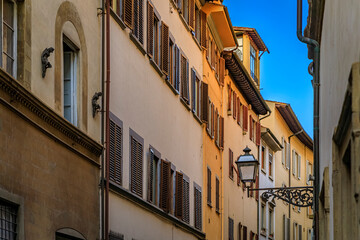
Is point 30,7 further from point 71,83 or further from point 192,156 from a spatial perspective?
point 192,156

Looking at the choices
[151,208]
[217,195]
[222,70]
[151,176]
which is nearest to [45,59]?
[151,208]

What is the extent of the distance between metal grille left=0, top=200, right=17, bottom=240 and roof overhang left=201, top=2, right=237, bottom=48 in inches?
819

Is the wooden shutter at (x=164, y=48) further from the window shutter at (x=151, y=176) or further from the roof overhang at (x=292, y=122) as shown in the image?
the roof overhang at (x=292, y=122)

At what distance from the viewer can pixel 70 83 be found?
15.9 m

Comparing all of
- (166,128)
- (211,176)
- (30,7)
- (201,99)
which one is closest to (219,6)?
(201,99)

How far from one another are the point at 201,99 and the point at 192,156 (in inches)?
113

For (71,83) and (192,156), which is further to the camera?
(192,156)

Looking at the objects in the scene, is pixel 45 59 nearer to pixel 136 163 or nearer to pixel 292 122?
pixel 136 163

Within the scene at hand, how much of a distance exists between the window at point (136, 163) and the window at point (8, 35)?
7970 millimetres

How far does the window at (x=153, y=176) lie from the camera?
2248 centimetres

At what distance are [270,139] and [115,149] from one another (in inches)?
1259

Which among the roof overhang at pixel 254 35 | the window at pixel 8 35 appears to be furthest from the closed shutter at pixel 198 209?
the roof overhang at pixel 254 35

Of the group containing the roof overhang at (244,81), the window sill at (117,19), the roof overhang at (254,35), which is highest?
the roof overhang at (254,35)

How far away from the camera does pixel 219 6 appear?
32625 millimetres
